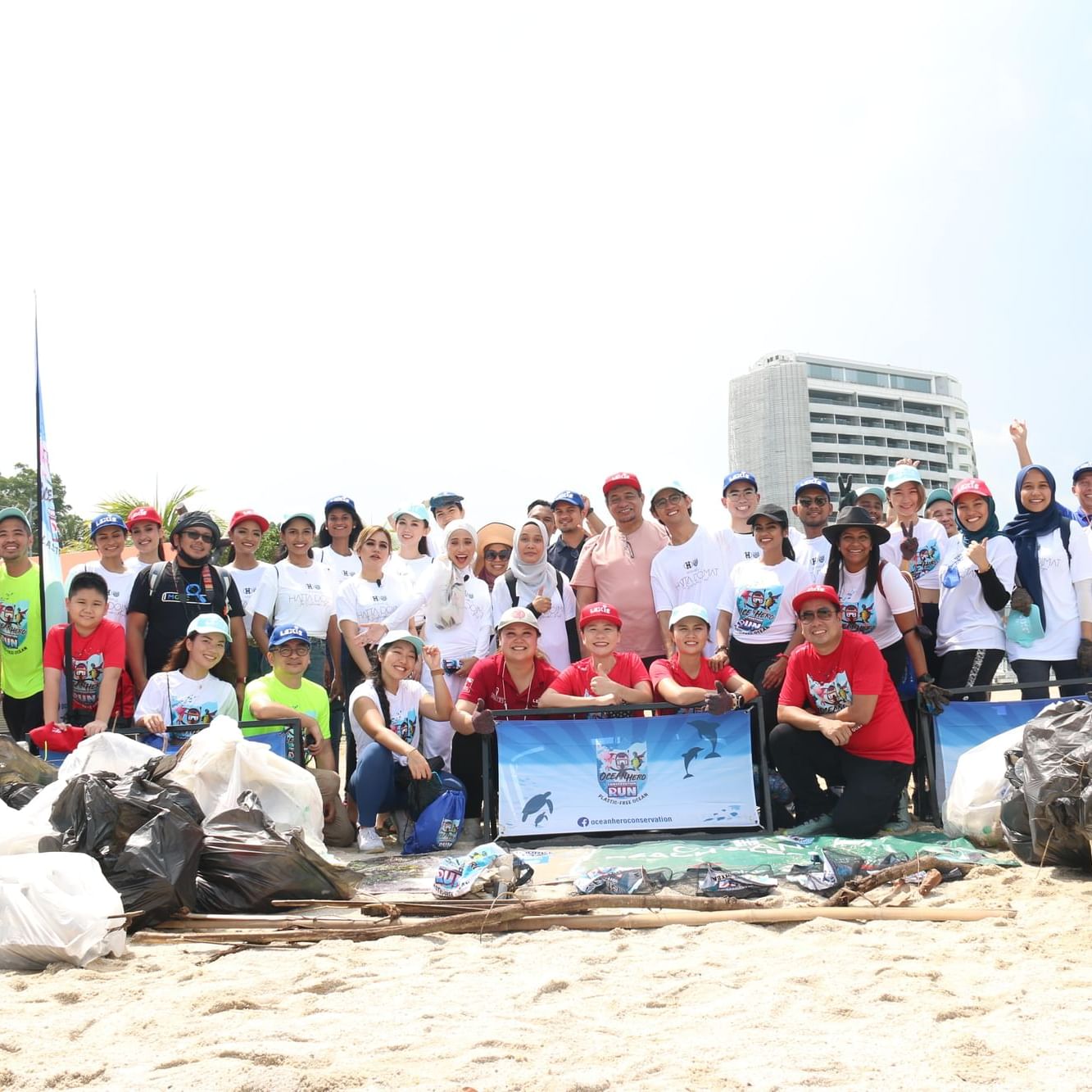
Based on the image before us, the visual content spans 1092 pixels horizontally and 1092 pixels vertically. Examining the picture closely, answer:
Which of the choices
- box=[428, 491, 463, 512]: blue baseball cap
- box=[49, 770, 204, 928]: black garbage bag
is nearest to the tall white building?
box=[428, 491, 463, 512]: blue baseball cap

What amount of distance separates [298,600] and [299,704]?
1013mm

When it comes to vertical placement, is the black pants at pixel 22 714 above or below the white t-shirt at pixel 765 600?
below

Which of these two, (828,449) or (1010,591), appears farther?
(828,449)

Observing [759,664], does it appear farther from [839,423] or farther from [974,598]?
[839,423]

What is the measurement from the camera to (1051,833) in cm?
510

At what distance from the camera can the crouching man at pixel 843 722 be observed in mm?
6160

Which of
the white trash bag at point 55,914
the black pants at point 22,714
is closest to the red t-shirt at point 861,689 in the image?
the white trash bag at point 55,914

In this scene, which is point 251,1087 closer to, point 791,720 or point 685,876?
point 685,876

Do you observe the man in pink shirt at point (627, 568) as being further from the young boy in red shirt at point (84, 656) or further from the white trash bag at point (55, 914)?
the white trash bag at point (55, 914)

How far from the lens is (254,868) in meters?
4.94

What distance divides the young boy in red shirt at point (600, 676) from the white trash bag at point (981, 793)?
190cm

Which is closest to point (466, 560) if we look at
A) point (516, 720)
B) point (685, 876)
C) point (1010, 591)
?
point (516, 720)

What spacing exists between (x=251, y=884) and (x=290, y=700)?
2.03 m

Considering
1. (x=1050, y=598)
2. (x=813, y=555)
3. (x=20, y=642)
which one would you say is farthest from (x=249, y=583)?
(x=1050, y=598)
